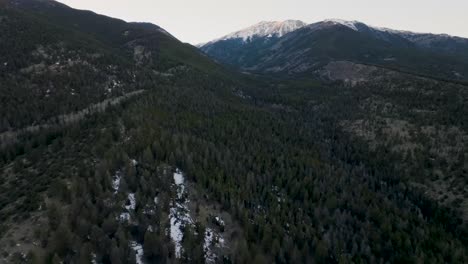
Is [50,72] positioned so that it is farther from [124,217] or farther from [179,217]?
[179,217]

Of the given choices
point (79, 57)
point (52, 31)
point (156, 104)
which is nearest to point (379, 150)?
point (156, 104)

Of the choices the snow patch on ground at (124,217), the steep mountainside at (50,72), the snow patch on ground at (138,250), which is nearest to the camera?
the snow patch on ground at (138,250)

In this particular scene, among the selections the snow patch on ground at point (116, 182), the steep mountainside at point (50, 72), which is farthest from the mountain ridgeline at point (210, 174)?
the steep mountainside at point (50, 72)

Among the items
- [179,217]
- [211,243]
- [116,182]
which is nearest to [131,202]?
[116,182]

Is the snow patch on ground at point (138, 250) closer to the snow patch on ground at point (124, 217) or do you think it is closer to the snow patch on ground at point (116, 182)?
the snow patch on ground at point (124, 217)

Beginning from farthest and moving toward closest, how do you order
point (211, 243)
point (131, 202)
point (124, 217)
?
point (131, 202) < point (211, 243) < point (124, 217)

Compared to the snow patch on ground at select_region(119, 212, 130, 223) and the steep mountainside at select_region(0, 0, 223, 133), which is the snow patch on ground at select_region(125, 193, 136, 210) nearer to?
the snow patch on ground at select_region(119, 212, 130, 223)

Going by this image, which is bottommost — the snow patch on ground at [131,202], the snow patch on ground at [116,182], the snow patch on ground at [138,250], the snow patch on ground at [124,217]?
the snow patch on ground at [138,250]

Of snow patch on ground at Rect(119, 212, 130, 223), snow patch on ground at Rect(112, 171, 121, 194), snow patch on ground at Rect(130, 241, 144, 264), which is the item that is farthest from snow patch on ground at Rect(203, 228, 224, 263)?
snow patch on ground at Rect(112, 171, 121, 194)
